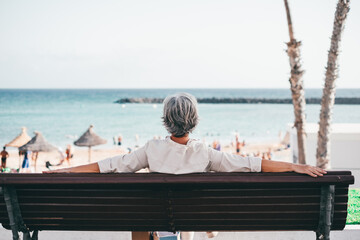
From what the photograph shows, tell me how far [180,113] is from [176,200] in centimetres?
54

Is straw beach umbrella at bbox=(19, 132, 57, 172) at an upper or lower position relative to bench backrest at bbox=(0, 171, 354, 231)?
lower

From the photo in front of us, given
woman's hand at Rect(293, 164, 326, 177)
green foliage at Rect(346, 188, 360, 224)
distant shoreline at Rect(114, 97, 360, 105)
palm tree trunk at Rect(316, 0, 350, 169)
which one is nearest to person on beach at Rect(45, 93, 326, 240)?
woman's hand at Rect(293, 164, 326, 177)

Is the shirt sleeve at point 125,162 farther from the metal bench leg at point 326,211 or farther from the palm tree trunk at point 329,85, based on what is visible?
the palm tree trunk at point 329,85

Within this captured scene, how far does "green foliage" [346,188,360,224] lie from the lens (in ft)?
16.0

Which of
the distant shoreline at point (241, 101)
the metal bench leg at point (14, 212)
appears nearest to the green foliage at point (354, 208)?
the metal bench leg at point (14, 212)

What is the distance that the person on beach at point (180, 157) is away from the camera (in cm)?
280

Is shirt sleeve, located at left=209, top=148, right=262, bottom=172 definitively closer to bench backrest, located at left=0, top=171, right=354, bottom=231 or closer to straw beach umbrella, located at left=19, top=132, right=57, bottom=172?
bench backrest, located at left=0, top=171, right=354, bottom=231

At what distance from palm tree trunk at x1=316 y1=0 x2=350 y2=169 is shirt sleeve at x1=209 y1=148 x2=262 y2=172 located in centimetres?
634

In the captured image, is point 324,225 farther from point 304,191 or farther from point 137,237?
point 137,237

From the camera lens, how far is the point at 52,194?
2.77 m

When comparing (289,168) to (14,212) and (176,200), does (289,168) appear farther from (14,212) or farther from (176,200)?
(14,212)

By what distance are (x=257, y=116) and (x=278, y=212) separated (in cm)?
6024

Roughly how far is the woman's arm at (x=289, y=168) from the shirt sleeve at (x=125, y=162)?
779 millimetres

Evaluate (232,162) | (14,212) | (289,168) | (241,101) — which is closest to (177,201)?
(232,162)
